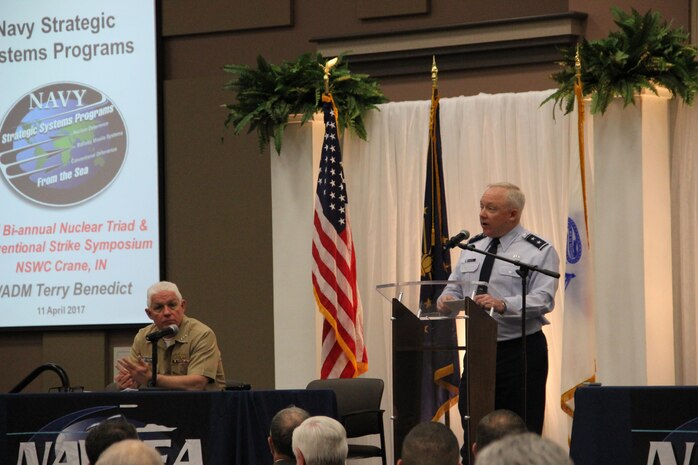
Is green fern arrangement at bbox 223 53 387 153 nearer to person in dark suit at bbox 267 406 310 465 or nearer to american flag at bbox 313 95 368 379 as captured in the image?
american flag at bbox 313 95 368 379

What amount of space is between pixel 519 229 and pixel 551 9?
3.23m

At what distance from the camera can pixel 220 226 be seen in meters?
9.73

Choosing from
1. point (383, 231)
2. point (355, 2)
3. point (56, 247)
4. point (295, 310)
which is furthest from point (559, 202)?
point (56, 247)

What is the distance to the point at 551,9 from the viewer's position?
8828 millimetres

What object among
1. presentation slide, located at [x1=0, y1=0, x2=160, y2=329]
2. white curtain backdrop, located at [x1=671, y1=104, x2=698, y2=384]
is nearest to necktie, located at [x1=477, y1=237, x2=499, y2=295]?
white curtain backdrop, located at [x1=671, y1=104, x2=698, y2=384]

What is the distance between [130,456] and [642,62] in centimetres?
482

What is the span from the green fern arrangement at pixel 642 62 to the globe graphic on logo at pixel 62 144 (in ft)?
14.7

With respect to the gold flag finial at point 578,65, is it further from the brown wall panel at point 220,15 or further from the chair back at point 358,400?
the brown wall panel at point 220,15

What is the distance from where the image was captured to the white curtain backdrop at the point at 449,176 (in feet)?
24.3

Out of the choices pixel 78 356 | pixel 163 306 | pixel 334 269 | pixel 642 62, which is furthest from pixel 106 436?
pixel 78 356

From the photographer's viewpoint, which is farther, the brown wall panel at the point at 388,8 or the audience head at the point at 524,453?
the brown wall panel at the point at 388,8

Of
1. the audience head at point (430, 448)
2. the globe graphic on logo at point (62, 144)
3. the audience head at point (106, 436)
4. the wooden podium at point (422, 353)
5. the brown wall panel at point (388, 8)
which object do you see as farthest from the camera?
the globe graphic on logo at point (62, 144)

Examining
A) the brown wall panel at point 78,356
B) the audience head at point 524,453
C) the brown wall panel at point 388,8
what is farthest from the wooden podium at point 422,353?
the brown wall panel at point 78,356

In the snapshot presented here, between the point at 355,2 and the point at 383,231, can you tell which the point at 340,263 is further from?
the point at 355,2
